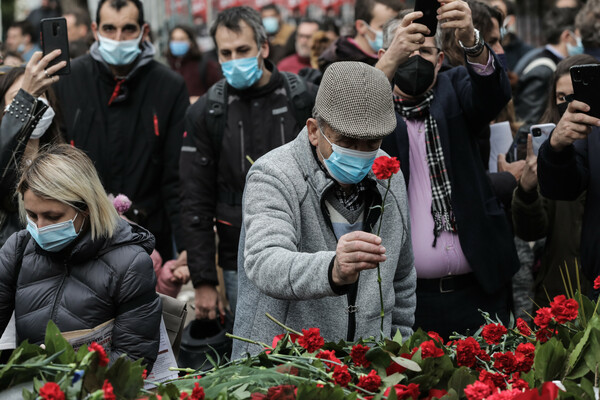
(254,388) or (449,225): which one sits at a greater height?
(254,388)

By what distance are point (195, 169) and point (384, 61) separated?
1.53 metres

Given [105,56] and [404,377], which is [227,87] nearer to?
[105,56]

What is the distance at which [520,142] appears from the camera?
5055 mm

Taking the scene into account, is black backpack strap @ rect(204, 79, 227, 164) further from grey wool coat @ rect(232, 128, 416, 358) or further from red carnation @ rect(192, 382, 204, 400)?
red carnation @ rect(192, 382, 204, 400)

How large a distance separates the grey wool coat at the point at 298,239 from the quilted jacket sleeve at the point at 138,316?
0.36 metres

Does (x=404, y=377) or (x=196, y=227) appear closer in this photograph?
(x=404, y=377)

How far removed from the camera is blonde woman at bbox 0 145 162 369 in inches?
130

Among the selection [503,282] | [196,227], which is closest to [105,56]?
[196,227]

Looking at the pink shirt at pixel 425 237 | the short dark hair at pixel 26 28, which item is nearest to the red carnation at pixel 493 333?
the pink shirt at pixel 425 237

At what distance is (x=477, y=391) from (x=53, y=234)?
5.75ft

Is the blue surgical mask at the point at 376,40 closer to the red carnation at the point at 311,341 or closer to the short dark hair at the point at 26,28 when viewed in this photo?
the red carnation at the point at 311,341

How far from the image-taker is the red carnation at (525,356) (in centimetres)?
253

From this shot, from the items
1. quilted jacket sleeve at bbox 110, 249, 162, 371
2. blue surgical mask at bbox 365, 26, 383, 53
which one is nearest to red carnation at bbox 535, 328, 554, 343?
quilted jacket sleeve at bbox 110, 249, 162, 371

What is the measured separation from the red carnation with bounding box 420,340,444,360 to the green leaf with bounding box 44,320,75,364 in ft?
3.16
